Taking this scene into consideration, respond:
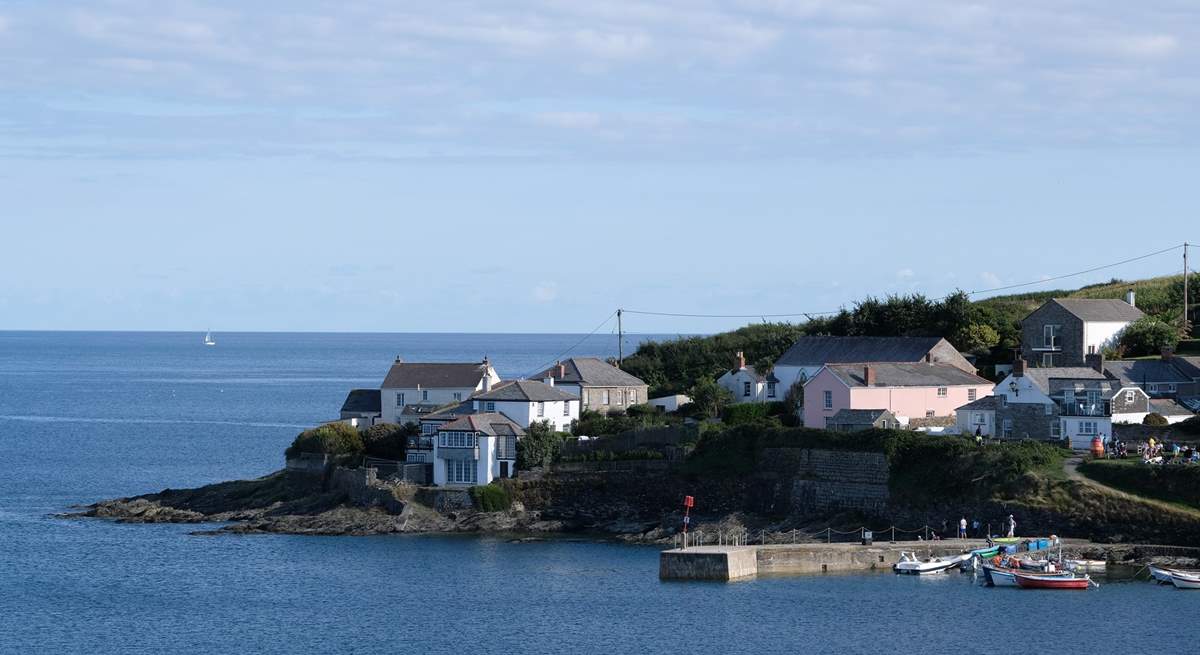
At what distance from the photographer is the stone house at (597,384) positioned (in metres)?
88.6

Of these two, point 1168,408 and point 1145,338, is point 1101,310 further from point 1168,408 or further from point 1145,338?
point 1168,408

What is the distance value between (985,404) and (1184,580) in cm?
1993

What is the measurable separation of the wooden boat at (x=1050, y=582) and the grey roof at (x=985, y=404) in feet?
57.4

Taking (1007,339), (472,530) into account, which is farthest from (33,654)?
(1007,339)

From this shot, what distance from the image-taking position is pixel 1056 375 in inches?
3031

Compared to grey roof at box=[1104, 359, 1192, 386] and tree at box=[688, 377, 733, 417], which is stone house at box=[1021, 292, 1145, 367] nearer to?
grey roof at box=[1104, 359, 1192, 386]

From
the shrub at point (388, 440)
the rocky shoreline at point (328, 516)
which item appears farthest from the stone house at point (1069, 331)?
the shrub at point (388, 440)

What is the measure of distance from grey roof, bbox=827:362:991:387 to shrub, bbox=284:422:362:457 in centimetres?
2399

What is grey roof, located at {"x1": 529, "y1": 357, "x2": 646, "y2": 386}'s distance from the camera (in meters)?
88.8

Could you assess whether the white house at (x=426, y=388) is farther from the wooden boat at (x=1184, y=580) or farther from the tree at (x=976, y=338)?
the wooden boat at (x=1184, y=580)

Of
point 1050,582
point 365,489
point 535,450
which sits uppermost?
point 535,450

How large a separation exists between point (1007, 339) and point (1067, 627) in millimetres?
44543

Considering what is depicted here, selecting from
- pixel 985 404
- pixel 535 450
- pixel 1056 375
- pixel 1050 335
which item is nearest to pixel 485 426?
pixel 535 450

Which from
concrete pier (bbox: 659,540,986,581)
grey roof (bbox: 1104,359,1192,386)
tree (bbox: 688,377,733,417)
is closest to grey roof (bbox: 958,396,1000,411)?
grey roof (bbox: 1104,359,1192,386)
